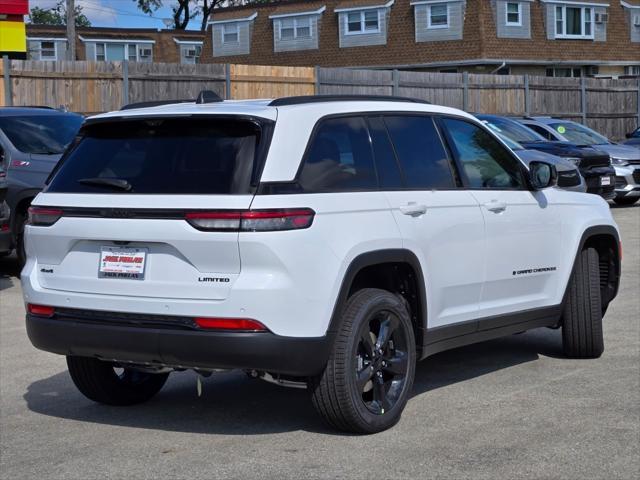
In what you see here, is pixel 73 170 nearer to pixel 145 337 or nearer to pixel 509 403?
pixel 145 337

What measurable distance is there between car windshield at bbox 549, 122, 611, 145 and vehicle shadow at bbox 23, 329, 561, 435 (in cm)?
1403

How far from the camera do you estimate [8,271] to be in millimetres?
14273

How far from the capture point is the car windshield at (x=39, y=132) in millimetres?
13727

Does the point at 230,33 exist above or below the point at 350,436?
above

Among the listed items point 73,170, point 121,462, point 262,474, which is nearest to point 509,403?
point 262,474

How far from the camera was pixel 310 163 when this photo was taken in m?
5.85

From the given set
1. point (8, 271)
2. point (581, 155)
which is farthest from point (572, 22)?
point (8, 271)

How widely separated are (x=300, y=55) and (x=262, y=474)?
50.6 meters

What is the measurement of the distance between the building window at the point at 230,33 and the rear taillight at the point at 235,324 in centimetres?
5320

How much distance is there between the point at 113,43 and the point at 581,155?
1940 inches

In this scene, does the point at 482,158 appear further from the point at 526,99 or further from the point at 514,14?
the point at 514,14

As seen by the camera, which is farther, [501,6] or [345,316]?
[501,6]

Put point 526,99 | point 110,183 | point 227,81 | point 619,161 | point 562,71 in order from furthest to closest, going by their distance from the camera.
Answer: point 562,71 → point 526,99 → point 227,81 → point 619,161 → point 110,183

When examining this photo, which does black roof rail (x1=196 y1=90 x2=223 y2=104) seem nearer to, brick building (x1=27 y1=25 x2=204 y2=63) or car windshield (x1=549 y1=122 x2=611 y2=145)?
car windshield (x1=549 y1=122 x2=611 y2=145)
